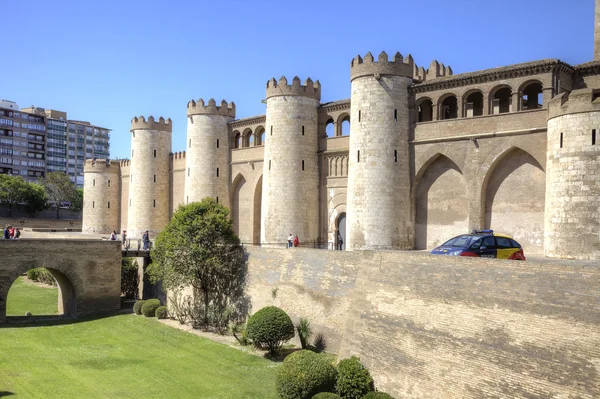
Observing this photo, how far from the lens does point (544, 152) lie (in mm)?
26141

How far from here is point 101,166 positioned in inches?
2260

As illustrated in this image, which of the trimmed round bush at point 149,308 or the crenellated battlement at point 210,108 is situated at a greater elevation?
the crenellated battlement at point 210,108

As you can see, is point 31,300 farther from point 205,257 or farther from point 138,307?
point 205,257

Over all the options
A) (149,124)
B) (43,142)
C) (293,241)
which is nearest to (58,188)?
(43,142)

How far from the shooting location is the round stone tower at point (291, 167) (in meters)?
35.5

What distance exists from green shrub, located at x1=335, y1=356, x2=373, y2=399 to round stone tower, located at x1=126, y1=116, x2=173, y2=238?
31.2m

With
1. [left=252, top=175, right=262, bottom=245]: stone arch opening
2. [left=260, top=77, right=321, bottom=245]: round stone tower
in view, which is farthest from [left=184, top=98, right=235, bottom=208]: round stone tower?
[left=260, top=77, right=321, bottom=245]: round stone tower

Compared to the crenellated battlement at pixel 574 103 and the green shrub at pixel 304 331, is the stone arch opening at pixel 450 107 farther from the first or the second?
the green shrub at pixel 304 331

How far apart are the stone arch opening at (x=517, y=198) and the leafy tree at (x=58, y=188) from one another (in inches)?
2606

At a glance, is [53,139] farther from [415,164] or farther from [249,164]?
[415,164]

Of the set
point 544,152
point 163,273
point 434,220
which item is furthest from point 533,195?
point 163,273

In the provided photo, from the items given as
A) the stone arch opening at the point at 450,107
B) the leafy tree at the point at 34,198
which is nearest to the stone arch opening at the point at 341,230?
the stone arch opening at the point at 450,107

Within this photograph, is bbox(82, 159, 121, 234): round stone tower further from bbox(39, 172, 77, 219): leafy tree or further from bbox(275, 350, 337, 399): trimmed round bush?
bbox(275, 350, 337, 399): trimmed round bush

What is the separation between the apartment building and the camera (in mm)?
92312
